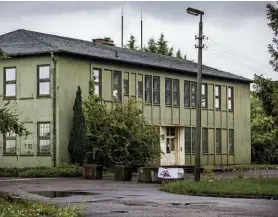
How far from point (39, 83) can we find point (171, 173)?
12.0 m

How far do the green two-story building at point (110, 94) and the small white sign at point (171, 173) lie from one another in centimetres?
919

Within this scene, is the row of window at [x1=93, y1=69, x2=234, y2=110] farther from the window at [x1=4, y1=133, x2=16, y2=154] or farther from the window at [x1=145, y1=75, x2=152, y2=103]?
the window at [x1=4, y1=133, x2=16, y2=154]

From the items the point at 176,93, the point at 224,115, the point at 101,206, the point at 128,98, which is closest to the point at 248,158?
the point at 224,115

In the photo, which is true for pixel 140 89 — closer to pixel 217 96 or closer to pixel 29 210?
pixel 217 96

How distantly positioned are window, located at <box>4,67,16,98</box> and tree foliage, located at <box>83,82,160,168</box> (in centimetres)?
450

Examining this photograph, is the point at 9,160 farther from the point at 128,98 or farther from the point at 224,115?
the point at 224,115

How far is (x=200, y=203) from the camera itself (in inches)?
817

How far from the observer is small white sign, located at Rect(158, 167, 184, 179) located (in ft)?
100

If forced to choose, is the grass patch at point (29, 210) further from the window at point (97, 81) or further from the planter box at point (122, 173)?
the window at point (97, 81)

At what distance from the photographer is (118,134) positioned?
3866cm

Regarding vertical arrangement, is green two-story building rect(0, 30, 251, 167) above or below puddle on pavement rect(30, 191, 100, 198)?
above

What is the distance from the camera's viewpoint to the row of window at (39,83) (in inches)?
1533

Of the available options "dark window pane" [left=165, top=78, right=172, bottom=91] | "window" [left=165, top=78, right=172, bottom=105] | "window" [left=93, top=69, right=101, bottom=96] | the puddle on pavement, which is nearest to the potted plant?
"window" [left=93, top=69, right=101, bottom=96]

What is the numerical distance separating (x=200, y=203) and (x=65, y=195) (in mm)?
5143
